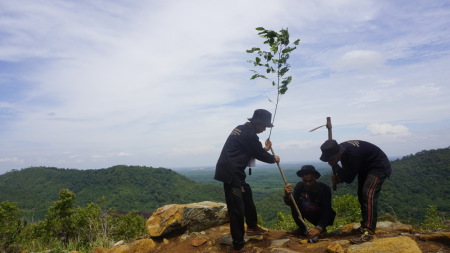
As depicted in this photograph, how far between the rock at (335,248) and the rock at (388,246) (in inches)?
4.5

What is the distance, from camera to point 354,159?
4742 mm

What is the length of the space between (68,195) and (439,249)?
15175mm

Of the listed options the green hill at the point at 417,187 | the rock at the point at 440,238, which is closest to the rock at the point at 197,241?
the rock at the point at 440,238

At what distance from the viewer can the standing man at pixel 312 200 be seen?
5328 mm

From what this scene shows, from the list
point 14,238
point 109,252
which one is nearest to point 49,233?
point 14,238

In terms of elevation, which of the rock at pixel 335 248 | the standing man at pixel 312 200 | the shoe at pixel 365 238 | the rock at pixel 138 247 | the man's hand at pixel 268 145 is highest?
the man's hand at pixel 268 145

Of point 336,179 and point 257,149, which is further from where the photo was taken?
point 336,179

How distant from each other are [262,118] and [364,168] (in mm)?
2033

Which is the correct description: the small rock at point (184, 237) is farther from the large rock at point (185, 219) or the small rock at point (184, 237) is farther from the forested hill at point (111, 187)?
the forested hill at point (111, 187)

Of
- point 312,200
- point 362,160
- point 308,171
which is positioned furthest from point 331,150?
point 312,200

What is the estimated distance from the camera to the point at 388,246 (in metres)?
3.97

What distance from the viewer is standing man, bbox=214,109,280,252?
4.92 m

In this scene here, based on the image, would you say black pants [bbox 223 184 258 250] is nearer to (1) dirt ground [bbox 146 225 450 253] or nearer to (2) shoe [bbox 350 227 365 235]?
(1) dirt ground [bbox 146 225 450 253]

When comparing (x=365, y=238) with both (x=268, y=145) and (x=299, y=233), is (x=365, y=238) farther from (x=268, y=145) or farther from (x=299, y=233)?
(x=268, y=145)
